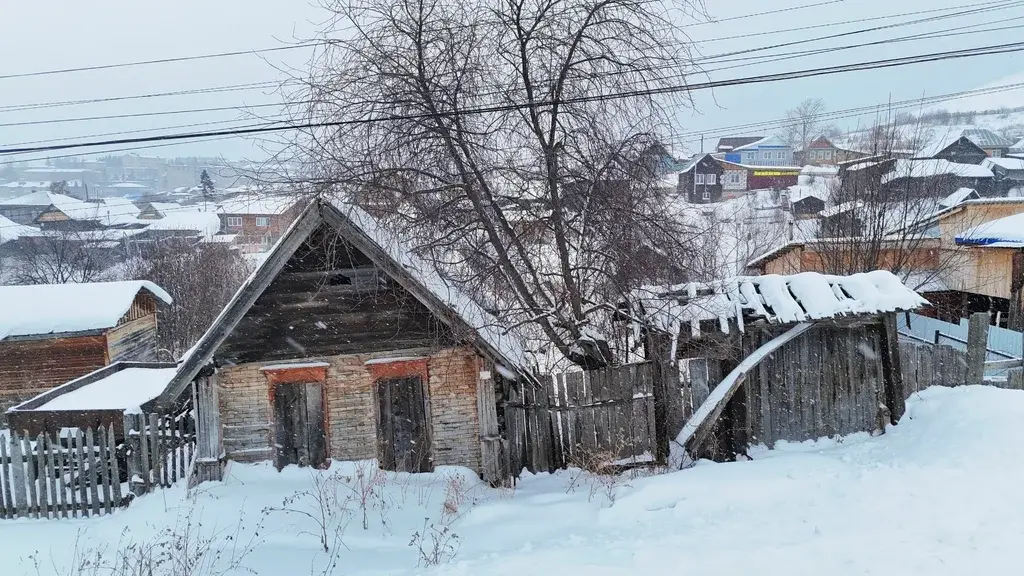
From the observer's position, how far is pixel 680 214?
9.08 metres

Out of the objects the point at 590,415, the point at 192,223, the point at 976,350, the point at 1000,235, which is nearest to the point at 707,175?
the point at 1000,235

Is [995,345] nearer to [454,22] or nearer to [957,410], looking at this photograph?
[957,410]

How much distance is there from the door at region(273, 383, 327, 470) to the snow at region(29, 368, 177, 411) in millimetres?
4670

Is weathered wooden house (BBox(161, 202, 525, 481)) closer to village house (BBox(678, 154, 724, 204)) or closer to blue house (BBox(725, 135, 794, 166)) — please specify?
village house (BBox(678, 154, 724, 204))

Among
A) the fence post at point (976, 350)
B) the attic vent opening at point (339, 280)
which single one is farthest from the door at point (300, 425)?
the fence post at point (976, 350)

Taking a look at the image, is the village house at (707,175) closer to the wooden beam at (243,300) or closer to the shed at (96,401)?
the shed at (96,401)

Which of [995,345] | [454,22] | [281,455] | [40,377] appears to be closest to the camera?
[454,22]

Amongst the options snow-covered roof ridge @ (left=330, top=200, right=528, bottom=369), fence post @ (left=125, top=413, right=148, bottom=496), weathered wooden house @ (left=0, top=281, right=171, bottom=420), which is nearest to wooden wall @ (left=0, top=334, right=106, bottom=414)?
weathered wooden house @ (left=0, top=281, right=171, bottom=420)

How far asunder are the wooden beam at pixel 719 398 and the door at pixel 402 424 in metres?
3.81

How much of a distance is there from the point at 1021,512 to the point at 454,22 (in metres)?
8.72

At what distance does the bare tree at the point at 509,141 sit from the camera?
27.4 feet

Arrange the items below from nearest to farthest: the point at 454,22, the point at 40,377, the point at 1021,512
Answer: the point at 1021,512, the point at 454,22, the point at 40,377

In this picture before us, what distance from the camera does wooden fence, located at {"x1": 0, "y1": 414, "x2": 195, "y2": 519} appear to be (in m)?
8.52

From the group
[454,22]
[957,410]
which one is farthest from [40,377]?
[957,410]
